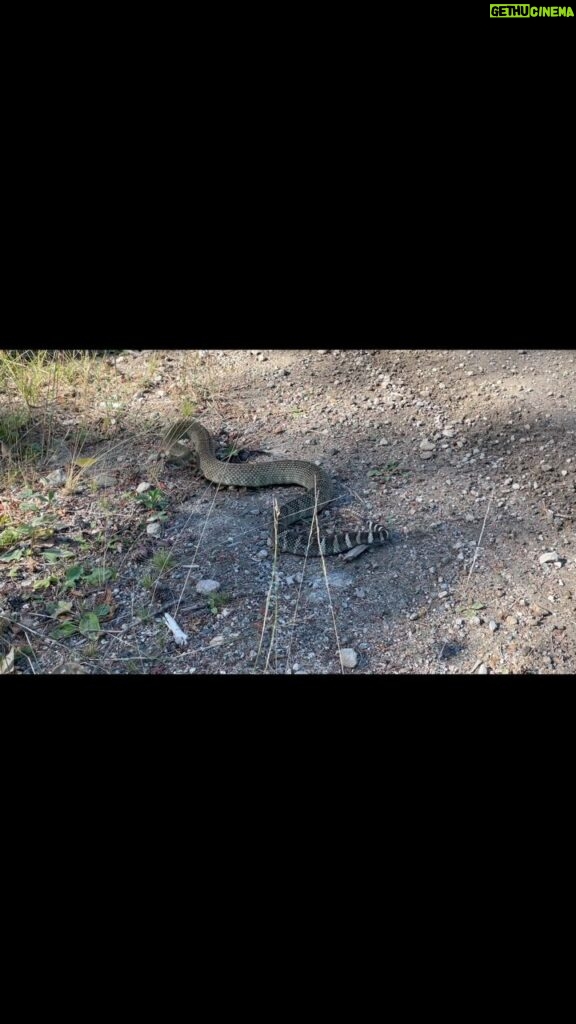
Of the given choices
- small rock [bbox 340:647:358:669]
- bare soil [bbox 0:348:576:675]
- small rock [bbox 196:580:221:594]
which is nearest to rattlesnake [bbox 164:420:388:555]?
bare soil [bbox 0:348:576:675]

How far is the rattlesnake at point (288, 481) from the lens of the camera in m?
4.00

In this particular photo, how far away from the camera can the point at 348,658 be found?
3303 millimetres

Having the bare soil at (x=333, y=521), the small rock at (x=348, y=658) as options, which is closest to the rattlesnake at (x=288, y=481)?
the bare soil at (x=333, y=521)

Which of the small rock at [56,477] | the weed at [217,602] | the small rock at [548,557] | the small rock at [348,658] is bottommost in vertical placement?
the small rock at [548,557]

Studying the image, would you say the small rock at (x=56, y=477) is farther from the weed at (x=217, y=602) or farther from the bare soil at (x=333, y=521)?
the weed at (x=217, y=602)

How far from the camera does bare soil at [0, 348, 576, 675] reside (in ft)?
11.1

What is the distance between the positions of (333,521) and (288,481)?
51 centimetres

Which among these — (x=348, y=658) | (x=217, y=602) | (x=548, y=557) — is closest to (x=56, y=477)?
(x=217, y=602)

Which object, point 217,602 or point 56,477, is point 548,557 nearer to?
point 217,602

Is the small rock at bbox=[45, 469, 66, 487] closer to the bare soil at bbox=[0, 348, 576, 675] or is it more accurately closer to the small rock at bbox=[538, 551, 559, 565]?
the bare soil at bbox=[0, 348, 576, 675]

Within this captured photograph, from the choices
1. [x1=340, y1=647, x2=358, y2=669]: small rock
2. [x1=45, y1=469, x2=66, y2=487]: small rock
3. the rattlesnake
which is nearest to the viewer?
[x1=340, y1=647, x2=358, y2=669]: small rock

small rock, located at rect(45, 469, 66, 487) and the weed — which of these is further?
small rock, located at rect(45, 469, 66, 487)

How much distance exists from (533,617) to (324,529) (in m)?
1.29

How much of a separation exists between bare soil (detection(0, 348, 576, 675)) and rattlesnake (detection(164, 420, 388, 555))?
8 centimetres
